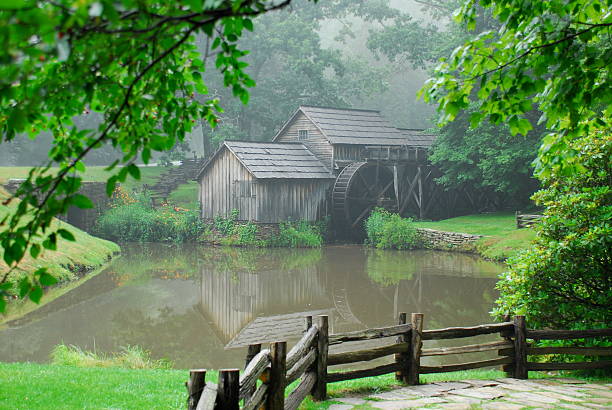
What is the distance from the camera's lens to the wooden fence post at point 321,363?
6.96 m

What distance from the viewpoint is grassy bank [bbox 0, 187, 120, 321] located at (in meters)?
15.5

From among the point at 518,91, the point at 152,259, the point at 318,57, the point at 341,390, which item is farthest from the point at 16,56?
the point at 318,57

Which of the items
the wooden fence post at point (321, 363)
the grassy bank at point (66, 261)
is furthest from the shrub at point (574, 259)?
the grassy bank at point (66, 261)

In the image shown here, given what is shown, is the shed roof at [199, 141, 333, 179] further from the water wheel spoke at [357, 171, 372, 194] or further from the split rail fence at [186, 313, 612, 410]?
the split rail fence at [186, 313, 612, 410]

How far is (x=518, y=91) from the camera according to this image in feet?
19.5

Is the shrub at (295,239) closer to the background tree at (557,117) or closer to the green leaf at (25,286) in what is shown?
the background tree at (557,117)

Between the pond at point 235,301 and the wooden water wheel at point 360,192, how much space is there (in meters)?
5.31

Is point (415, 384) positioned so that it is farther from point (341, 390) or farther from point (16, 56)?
point (16, 56)

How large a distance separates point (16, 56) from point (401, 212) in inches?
1212

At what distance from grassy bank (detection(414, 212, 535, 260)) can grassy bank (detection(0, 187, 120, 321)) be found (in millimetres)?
13586

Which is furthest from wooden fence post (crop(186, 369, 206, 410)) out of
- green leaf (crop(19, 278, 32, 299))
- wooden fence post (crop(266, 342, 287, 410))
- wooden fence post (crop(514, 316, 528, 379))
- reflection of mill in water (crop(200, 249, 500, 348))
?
reflection of mill in water (crop(200, 249, 500, 348))

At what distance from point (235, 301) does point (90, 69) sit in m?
13.9

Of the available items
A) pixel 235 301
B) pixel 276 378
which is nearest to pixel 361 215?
pixel 235 301

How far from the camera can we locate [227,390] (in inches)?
180
